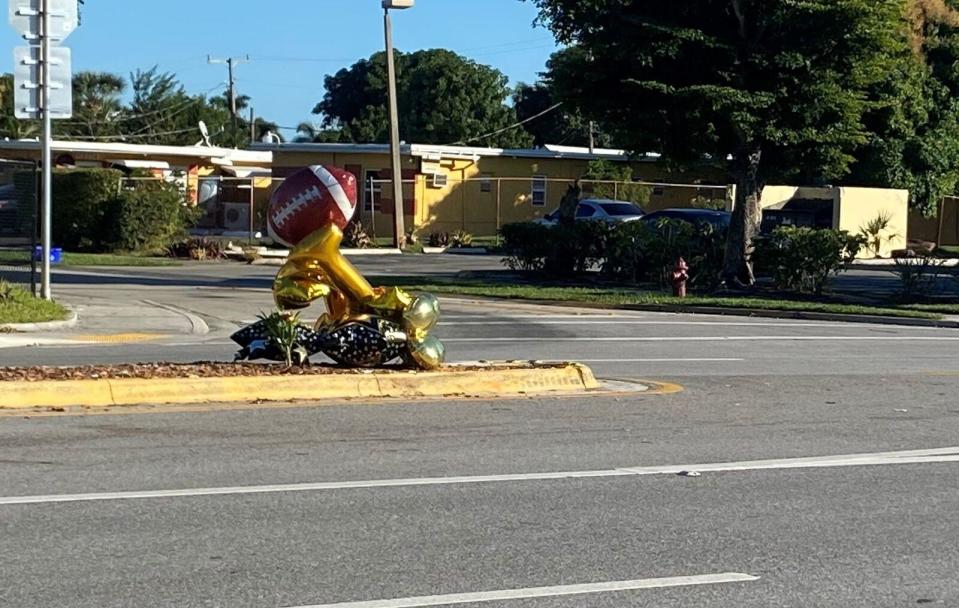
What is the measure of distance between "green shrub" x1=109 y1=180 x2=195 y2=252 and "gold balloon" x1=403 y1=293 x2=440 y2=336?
2716cm

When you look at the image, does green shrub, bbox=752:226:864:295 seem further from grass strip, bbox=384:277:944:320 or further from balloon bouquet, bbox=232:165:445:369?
balloon bouquet, bbox=232:165:445:369

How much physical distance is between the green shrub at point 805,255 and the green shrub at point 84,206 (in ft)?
60.8

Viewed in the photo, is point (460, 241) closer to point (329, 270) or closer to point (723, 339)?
point (723, 339)

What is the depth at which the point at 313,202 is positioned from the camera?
12.5m

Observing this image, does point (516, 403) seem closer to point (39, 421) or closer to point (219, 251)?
point (39, 421)

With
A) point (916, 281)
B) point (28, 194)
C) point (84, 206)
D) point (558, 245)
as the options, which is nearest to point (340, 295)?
point (28, 194)

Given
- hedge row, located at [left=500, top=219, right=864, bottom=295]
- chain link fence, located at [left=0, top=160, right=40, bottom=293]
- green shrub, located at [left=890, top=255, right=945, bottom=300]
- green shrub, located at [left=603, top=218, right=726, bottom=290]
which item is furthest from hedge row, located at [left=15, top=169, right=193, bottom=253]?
green shrub, located at [left=890, top=255, right=945, bottom=300]

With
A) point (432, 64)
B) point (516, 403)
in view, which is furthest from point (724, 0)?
point (432, 64)

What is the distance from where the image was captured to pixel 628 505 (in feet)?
27.2

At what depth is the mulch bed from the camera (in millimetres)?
11594

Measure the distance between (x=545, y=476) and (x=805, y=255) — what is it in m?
20.9

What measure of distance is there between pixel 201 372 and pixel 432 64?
73.2 m

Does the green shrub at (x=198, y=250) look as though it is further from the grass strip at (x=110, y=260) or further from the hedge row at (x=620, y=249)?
the hedge row at (x=620, y=249)

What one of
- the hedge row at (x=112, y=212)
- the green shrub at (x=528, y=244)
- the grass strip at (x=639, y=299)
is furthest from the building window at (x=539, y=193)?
the grass strip at (x=639, y=299)
